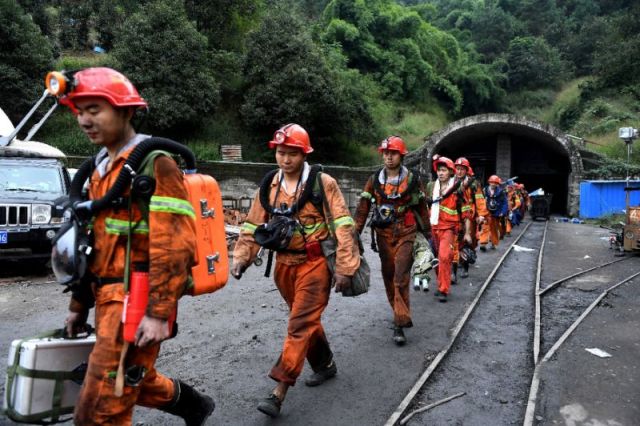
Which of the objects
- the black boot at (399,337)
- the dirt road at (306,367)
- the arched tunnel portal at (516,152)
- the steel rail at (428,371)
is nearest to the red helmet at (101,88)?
the dirt road at (306,367)

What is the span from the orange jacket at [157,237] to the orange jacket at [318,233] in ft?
5.05

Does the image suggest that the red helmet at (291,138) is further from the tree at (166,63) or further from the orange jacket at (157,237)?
the tree at (166,63)

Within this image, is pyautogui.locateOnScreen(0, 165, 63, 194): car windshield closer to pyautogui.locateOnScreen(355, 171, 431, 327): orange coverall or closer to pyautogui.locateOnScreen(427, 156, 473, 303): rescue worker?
pyautogui.locateOnScreen(355, 171, 431, 327): orange coverall

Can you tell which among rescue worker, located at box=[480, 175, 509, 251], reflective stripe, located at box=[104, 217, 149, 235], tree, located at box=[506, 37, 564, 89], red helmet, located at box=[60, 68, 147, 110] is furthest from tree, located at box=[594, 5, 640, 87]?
reflective stripe, located at box=[104, 217, 149, 235]

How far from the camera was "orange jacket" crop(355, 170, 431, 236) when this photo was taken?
18.4 ft

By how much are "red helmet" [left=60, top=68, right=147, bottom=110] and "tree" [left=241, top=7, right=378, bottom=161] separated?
1925 centimetres

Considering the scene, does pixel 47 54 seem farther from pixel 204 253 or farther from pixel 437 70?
pixel 437 70

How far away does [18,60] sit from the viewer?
19047 mm

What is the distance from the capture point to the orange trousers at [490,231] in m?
13.5

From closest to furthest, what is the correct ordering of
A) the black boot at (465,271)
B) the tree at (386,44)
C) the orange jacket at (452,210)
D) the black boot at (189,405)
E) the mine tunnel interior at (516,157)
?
the black boot at (189,405) < the orange jacket at (452,210) < the black boot at (465,271) < the mine tunnel interior at (516,157) < the tree at (386,44)

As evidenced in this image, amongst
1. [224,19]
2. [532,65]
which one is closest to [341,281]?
[224,19]

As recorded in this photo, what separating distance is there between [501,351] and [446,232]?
2384 millimetres

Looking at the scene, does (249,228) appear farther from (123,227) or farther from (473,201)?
(473,201)

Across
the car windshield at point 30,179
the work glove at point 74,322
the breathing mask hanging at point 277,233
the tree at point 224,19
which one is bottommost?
the work glove at point 74,322
